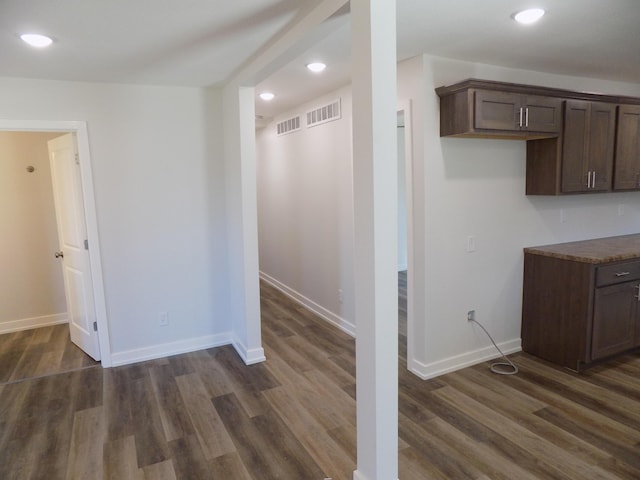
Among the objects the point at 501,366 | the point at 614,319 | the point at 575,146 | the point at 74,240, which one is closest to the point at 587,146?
the point at 575,146

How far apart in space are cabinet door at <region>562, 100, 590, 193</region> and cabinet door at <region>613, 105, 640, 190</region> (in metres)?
0.40

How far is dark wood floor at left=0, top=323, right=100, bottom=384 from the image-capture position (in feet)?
11.6

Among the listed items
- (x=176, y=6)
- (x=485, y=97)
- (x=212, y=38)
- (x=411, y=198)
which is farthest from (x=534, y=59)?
(x=176, y=6)

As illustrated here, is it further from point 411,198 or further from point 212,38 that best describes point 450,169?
point 212,38

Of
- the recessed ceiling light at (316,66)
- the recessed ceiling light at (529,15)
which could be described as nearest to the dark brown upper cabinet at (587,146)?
the recessed ceiling light at (529,15)

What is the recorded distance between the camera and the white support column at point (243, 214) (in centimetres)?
337

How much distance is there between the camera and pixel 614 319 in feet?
10.8

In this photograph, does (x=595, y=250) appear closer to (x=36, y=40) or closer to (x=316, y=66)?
(x=316, y=66)

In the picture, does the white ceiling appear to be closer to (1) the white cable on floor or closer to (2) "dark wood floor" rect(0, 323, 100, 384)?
(1) the white cable on floor

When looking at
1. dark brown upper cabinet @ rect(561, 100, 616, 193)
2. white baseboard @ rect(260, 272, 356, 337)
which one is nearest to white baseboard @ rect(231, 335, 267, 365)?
white baseboard @ rect(260, 272, 356, 337)

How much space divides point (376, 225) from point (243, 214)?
1.94 metres

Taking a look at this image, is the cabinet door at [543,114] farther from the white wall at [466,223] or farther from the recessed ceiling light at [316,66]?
the recessed ceiling light at [316,66]

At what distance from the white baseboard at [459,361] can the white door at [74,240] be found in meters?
2.73

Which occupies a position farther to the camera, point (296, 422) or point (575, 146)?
point (575, 146)
